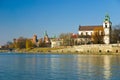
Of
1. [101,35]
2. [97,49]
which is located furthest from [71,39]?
[97,49]

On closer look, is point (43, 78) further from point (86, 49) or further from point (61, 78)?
point (86, 49)

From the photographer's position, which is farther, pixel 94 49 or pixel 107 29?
pixel 107 29

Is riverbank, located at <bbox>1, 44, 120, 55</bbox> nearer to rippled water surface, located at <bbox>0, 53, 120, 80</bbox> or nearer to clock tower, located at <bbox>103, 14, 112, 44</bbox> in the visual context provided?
clock tower, located at <bbox>103, 14, 112, 44</bbox>

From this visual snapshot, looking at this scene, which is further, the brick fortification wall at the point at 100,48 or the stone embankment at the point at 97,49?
the stone embankment at the point at 97,49

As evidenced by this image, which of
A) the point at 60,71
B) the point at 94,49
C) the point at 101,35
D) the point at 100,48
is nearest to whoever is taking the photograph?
the point at 60,71

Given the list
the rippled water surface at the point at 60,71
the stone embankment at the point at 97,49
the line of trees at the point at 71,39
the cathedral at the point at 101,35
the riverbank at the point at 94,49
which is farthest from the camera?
the cathedral at the point at 101,35

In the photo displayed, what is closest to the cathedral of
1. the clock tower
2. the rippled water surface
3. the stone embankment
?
the clock tower

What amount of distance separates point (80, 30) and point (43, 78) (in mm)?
113867

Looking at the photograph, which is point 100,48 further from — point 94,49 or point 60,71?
point 60,71

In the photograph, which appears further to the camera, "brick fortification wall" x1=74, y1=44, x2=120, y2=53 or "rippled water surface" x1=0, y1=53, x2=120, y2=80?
"brick fortification wall" x1=74, y1=44, x2=120, y2=53

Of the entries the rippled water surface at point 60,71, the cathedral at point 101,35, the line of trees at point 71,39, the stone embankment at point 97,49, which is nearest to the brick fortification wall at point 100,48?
the stone embankment at point 97,49

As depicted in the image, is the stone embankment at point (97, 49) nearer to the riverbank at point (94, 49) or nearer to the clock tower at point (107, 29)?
the riverbank at point (94, 49)

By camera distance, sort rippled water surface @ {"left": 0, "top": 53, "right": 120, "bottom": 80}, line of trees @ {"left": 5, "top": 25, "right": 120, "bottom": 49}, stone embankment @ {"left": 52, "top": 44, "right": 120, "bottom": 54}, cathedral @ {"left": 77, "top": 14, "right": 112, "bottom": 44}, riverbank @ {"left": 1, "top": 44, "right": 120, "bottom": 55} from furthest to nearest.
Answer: cathedral @ {"left": 77, "top": 14, "right": 112, "bottom": 44}, line of trees @ {"left": 5, "top": 25, "right": 120, "bottom": 49}, stone embankment @ {"left": 52, "top": 44, "right": 120, "bottom": 54}, riverbank @ {"left": 1, "top": 44, "right": 120, "bottom": 55}, rippled water surface @ {"left": 0, "top": 53, "right": 120, "bottom": 80}

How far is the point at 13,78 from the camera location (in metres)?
28.6
